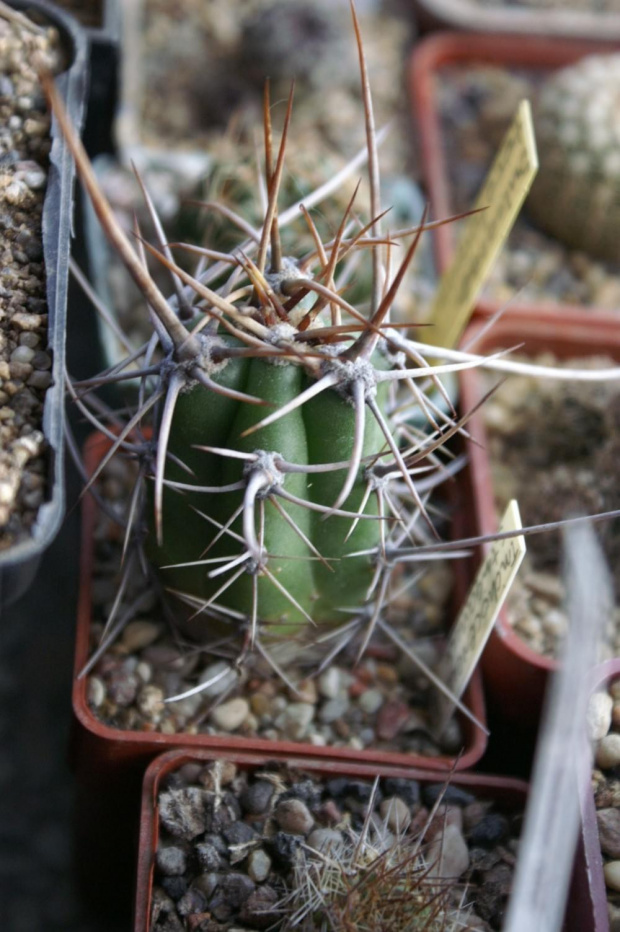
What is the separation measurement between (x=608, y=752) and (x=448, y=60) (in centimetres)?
144

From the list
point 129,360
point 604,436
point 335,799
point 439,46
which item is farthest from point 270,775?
point 439,46

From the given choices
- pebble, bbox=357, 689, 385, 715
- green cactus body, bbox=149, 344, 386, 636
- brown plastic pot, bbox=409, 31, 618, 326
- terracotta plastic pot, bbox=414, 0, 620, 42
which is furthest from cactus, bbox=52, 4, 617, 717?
terracotta plastic pot, bbox=414, 0, 620, 42

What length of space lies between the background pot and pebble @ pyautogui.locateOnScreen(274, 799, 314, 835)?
1.07 ft

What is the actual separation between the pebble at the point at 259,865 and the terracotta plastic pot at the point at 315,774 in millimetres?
81

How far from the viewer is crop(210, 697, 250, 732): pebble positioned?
0.97 metres

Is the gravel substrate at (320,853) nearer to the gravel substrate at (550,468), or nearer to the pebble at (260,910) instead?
the pebble at (260,910)

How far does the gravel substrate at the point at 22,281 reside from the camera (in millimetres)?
697

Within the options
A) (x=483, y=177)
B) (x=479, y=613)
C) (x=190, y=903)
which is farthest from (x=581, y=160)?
(x=190, y=903)

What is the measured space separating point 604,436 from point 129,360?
669mm

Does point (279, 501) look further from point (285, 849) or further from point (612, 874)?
point (612, 874)

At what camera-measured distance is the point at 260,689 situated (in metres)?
1.01

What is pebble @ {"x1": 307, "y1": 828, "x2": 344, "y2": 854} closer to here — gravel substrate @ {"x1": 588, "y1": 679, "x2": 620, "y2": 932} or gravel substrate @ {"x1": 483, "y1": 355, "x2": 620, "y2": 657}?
gravel substrate @ {"x1": 588, "y1": 679, "x2": 620, "y2": 932}

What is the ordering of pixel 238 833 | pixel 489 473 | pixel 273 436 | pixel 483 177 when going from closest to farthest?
pixel 273 436 → pixel 238 833 → pixel 489 473 → pixel 483 177

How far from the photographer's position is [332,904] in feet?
2.48
